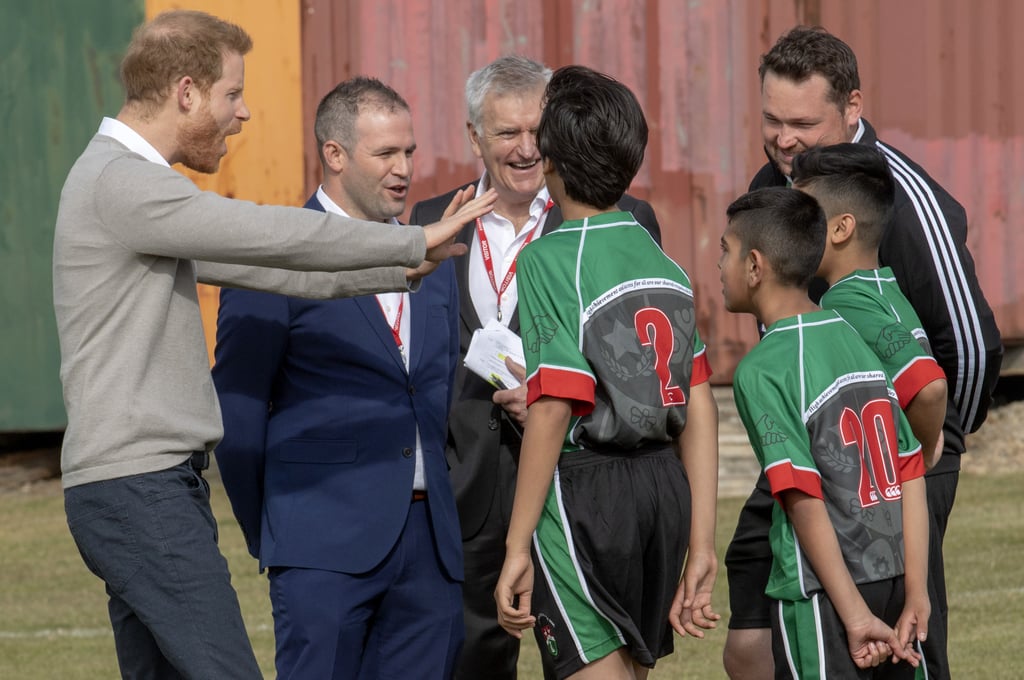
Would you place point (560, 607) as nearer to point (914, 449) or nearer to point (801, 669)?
point (801, 669)

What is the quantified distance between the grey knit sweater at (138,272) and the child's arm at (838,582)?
1222mm

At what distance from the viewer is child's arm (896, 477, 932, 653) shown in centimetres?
388

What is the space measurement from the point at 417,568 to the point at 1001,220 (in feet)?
28.8

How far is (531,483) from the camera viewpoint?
3738 millimetres

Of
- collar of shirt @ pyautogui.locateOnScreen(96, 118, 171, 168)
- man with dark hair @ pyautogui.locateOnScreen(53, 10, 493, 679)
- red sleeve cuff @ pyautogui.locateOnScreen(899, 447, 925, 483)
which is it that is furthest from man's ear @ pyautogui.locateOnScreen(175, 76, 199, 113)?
red sleeve cuff @ pyautogui.locateOnScreen(899, 447, 925, 483)

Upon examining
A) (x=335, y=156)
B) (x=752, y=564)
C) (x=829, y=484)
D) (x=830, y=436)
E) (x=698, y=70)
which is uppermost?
(x=698, y=70)

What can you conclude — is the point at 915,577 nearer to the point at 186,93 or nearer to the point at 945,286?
the point at 945,286

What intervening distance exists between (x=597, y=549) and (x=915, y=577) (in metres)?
0.80

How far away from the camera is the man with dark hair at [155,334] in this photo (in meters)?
3.57

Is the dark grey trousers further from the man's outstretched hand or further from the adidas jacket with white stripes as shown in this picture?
the adidas jacket with white stripes

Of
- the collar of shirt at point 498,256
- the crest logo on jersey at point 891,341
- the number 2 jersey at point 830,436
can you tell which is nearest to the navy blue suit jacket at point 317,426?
the collar of shirt at point 498,256

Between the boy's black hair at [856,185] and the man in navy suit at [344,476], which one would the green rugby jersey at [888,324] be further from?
the man in navy suit at [344,476]

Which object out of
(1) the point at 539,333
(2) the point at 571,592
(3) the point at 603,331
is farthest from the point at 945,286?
(2) the point at 571,592

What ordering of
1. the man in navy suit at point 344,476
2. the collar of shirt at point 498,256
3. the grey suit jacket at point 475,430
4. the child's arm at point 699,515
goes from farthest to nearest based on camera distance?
the collar of shirt at point 498,256 → the grey suit jacket at point 475,430 → the man in navy suit at point 344,476 → the child's arm at point 699,515
